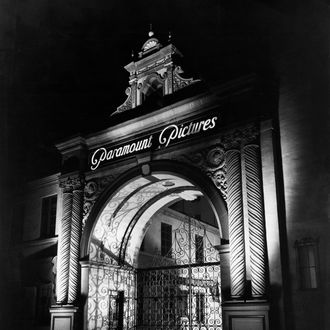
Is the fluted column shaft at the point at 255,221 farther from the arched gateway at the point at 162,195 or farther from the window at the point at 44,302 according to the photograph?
the window at the point at 44,302

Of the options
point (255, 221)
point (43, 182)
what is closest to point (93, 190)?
point (43, 182)

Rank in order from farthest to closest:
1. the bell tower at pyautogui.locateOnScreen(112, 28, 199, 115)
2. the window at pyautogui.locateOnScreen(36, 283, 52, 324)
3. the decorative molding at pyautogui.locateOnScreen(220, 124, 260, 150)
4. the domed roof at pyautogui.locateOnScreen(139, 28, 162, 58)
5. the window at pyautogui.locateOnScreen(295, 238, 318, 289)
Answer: the window at pyautogui.locateOnScreen(36, 283, 52, 324)
the domed roof at pyautogui.locateOnScreen(139, 28, 162, 58)
the bell tower at pyautogui.locateOnScreen(112, 28, 199, 115)
the decorative molding at pyautogui.locateOnScreen(220, 124, 260, 150)
the window at pyautogui.locateOnScreen(295, 238, 318, 289)

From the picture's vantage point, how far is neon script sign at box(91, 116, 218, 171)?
559 inches

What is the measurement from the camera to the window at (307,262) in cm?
1107

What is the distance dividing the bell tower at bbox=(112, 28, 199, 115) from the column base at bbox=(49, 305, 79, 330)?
7.24 meters

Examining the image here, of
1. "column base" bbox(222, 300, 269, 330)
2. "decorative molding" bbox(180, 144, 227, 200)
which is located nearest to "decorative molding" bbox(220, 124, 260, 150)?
"decorative molding" bbox(180, 144, 227, 200)

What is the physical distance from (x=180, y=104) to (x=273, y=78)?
10.2 feet

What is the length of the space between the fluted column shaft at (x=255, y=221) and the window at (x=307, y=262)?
87 centimetres

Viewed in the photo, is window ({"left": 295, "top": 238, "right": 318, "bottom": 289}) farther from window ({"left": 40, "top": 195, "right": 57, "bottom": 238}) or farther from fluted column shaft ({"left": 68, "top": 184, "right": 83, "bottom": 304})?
window ({"left": 40, "top": 195, "right": 57, "bottom": 238})

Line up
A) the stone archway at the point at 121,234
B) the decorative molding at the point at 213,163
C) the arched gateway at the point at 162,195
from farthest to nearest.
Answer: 1. the stone archway at the point at 121,234
2. the decorative molding at the point at 213,163
3. the arched gateway at the point at 162,195

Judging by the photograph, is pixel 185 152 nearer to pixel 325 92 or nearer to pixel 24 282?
pixel 325 92

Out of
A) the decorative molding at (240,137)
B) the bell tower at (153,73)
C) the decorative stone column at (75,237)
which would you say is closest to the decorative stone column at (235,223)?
the decorative molding at (240,137)

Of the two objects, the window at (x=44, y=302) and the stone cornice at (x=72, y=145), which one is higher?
the stone cornice at (x=72, y=145)

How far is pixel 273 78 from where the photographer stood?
13008mm
